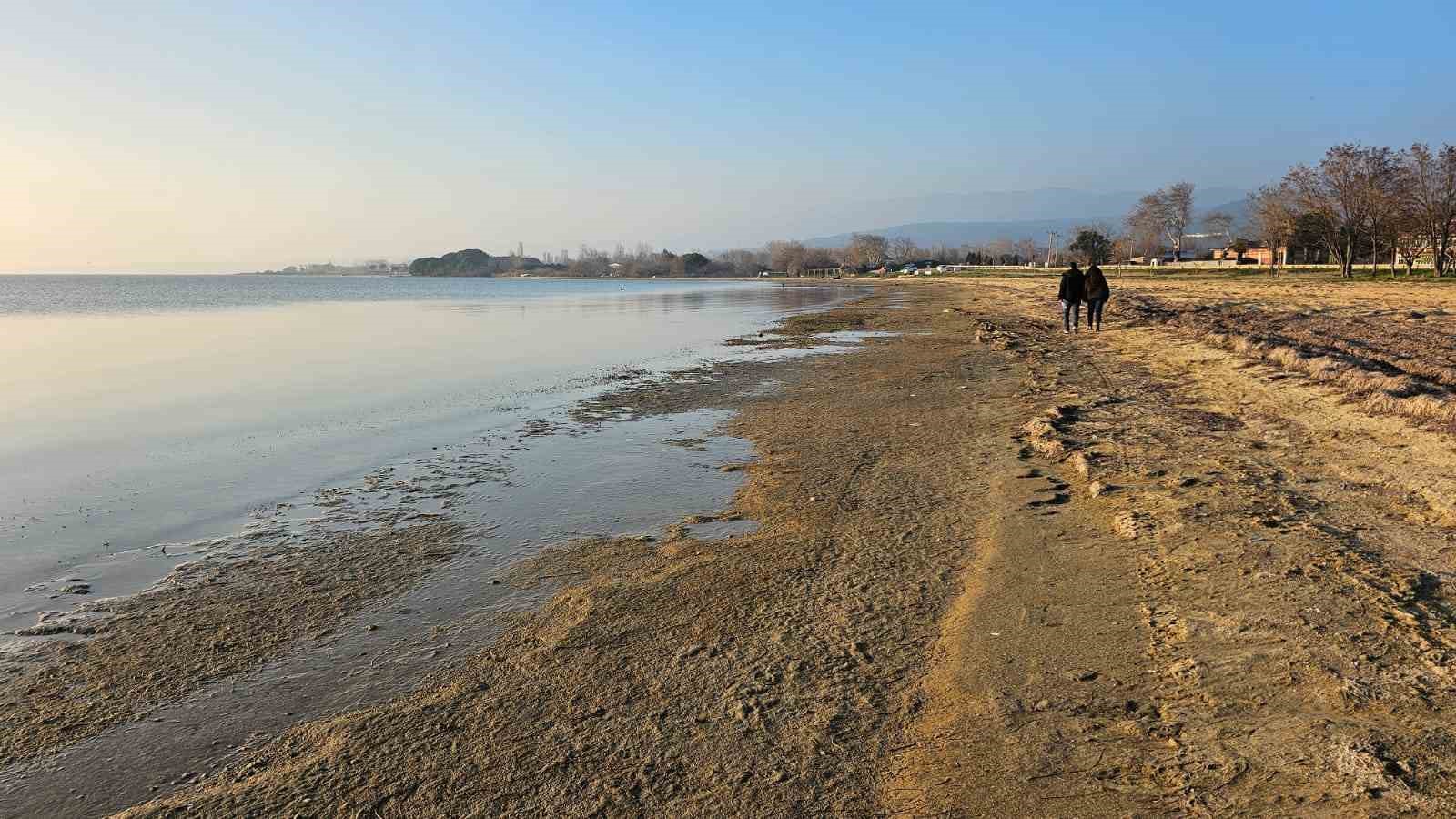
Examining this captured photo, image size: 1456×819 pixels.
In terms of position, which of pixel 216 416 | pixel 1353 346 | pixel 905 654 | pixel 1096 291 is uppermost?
pixel 1096 291

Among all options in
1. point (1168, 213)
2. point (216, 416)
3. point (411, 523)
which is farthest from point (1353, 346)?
point (1168, 213)

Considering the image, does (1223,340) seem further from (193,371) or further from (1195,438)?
(193,371)

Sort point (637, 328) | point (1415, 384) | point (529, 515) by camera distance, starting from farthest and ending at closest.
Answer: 1. point (637, 328)
2. point (1415, 384)
3. point (529, 515)

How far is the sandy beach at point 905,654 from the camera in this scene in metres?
3.51

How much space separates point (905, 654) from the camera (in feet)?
15.4

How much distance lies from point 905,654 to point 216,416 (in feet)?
45.0

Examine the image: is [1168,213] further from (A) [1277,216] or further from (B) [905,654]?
(B) [905,654]

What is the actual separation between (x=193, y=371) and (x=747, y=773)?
22.0m

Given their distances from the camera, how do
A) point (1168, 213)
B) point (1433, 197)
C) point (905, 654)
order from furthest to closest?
point (1168, 213) → point (1433, 197) → point (905, 654)

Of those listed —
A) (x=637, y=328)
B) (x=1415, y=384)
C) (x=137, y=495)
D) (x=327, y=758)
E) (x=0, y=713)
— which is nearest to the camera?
(x=327, y=758)

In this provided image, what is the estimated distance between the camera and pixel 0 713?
441 cm

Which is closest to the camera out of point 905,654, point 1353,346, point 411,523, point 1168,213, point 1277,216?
point 905,654

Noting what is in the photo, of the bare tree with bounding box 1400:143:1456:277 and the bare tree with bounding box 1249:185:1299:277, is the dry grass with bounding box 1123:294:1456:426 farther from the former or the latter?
the bare tree with bounding box 1249:185:1299:277

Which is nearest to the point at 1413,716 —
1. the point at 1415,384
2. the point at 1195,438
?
the point at 1195,438
